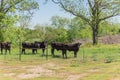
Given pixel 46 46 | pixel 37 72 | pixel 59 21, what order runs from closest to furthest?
pixel 37 72 < pixel 46 46 < pixel 59 21

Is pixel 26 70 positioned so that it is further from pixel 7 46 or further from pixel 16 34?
pixel 16 34

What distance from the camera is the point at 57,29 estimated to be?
10419 centimetres

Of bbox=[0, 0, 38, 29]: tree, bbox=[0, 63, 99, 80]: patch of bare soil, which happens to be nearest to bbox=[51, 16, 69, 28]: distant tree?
bbox=[0, 0, 38, 29]: tree

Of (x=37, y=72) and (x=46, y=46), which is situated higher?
(x=46, y=46)

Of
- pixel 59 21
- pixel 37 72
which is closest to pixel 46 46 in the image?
pixel 37 72

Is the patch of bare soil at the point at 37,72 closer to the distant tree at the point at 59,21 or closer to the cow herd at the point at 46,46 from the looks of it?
the cow herd at the point at 46,46

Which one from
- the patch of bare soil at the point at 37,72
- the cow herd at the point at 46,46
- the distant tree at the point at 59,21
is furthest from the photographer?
the distant tree at the point at 59,21

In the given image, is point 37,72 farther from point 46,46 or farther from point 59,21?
point 59,21

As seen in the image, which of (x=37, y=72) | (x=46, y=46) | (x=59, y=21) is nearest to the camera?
(x=37, y=72)

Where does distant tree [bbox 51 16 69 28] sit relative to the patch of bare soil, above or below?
above

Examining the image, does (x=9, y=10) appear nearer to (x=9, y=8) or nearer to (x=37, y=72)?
(x=9, y=8)

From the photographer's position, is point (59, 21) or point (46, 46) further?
point (59, 21)

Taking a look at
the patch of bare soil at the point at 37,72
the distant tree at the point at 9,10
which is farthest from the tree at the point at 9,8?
the patch of bare soil at the point at 37,72

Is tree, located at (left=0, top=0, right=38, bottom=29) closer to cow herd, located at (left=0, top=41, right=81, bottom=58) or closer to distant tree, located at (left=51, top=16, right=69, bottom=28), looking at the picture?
cow herd, located at (left=0, top=41, right=81, bottom=58)
